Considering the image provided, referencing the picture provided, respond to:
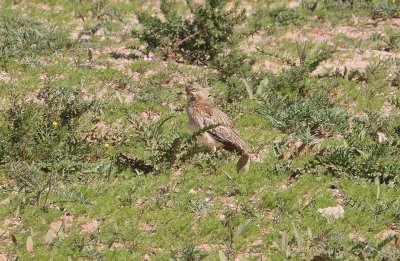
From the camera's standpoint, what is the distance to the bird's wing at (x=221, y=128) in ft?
35.9

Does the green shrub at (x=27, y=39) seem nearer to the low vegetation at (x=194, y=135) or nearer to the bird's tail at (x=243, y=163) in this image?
the low vegetation at (x=194, y=135)

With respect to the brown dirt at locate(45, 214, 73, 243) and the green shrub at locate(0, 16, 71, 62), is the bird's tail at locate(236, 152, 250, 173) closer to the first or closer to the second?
the brown dirt at locate(45, 214, 73, 243)

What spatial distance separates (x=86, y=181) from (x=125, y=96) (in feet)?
11.8

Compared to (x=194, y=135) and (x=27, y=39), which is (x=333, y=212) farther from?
(x=27, y=39)

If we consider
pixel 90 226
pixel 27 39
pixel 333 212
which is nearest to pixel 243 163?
pixel 333 212

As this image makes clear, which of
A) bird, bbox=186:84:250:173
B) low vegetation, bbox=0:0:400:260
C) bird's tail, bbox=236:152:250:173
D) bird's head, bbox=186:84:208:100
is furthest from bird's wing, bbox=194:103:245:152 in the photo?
bird's tail, bbox=236:152:250:173

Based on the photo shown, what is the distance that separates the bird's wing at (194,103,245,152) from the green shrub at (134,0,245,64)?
3622 millimetres

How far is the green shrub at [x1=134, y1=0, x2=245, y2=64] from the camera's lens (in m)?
15.0

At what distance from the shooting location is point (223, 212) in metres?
9.14

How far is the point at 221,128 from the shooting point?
1111 centimetres

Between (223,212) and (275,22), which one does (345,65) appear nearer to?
(275,22)

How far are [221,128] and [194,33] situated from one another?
4476mm

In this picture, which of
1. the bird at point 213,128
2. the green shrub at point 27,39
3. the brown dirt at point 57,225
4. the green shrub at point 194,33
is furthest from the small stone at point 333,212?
the green shrub at point 27,39

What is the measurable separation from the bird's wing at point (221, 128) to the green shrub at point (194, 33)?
3622mm
